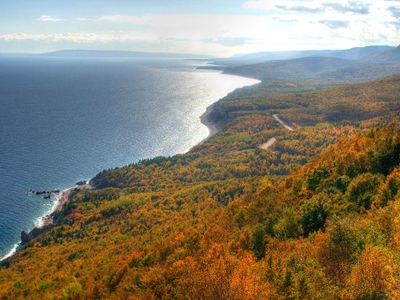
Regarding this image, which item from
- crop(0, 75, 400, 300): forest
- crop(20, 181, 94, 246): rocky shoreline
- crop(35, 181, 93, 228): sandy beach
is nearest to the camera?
crop(0, 75, 400, 300): forest

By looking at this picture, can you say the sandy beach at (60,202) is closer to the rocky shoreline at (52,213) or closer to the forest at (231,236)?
the rocky shoreline at (52,213)

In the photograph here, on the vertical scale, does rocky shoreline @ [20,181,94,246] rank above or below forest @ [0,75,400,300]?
below

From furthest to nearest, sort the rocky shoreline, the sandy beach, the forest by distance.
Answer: the sandy beach
the rocky shoreline
the forest

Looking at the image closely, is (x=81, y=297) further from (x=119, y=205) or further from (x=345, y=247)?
(x=119, y=205)

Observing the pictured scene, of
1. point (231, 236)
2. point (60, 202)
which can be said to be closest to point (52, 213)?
point (60, 202)

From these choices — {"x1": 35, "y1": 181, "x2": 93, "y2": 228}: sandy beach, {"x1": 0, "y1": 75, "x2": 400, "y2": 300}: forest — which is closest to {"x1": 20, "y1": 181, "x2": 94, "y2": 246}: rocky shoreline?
{"x1": 35, "y1": 181, "x2": 93, "y2": 228}: sandy beach

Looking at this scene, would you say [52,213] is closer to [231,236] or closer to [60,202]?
[60,202]

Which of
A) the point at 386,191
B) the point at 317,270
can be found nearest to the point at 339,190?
the point at 386,191

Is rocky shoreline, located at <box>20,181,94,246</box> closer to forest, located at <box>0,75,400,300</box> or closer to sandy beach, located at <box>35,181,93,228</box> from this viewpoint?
sandy beach, located at <box>35,181,93,228</box>
